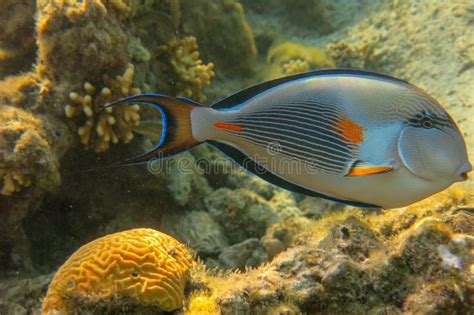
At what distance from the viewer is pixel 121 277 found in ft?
7.68

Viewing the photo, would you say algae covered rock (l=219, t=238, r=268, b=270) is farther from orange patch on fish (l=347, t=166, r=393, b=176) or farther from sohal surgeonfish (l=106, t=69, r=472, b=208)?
orange patch on fish (l=347, t=166, r=393, b=176)

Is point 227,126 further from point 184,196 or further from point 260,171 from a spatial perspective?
point 184,196

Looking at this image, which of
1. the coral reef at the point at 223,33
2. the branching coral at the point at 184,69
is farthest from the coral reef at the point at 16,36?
the coral reef at the point at 223,33

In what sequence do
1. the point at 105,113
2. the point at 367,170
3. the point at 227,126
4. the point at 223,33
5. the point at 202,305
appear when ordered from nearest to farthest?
the point at 367,170 → the point at 227,126 → the point at 202,305 → the point at 105,113 → the point at 223,33

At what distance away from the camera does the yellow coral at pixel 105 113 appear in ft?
11.3

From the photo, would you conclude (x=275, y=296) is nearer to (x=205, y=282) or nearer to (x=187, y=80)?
(x=205, y=282)

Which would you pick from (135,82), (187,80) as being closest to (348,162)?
(135,82)

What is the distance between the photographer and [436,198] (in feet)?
8.11

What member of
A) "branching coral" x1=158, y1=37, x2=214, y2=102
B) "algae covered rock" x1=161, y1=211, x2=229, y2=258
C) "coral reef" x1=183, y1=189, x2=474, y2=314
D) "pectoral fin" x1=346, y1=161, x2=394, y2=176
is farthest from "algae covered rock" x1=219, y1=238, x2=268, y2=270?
Answer: "pectoral fin" x1=346, y1=161, x2=394, y2=176

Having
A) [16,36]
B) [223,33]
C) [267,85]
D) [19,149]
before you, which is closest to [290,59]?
[223,33]

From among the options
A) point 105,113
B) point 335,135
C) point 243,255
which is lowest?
point 243,255

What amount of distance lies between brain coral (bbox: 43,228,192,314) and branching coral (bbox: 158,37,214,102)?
231 cm

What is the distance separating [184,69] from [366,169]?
3170 mm

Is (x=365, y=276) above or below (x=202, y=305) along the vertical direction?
above
